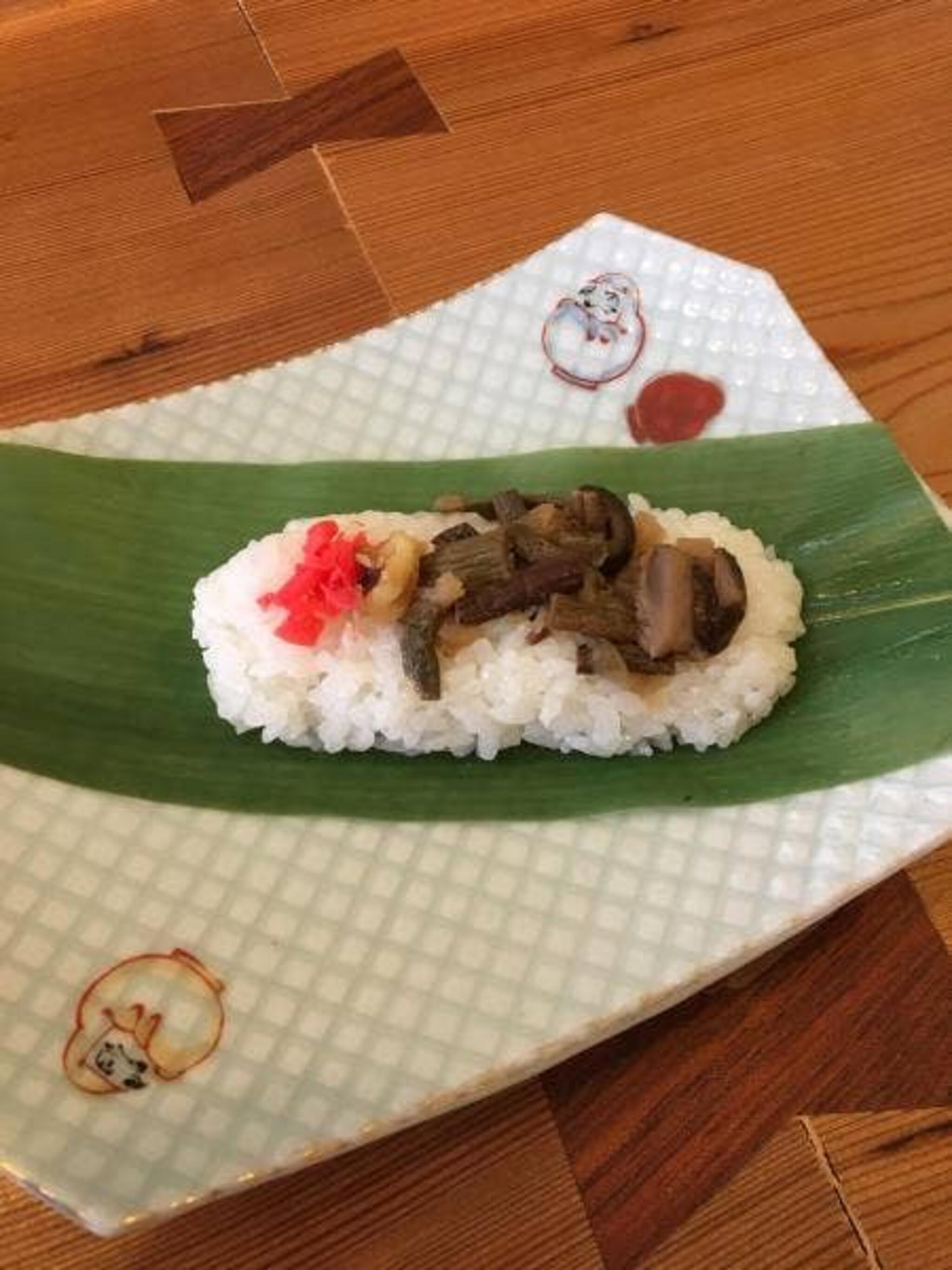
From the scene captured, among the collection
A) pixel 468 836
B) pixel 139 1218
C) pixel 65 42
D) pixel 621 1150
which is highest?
pixel 65 42

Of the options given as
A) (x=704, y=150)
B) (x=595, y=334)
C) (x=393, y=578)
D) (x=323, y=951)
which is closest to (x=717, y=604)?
(x=393, y=578)

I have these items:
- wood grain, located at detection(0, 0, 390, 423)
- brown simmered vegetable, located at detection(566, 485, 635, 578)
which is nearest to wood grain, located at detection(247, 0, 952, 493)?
wood grain, located at detection(0, 0, 390, 423)

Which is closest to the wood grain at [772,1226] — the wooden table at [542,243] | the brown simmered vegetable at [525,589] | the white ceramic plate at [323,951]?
the wooden table at [542,243]

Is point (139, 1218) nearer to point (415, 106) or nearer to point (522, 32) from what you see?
point (415, 106)

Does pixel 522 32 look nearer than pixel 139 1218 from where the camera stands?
No

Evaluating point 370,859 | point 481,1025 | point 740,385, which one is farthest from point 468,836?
point 740,385

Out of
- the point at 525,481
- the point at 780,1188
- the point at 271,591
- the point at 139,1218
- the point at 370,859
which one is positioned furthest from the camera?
the point at 525,481
